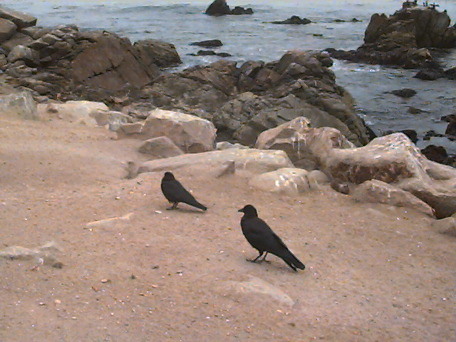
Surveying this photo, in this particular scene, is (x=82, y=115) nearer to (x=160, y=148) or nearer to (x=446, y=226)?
(x=160, y=148)

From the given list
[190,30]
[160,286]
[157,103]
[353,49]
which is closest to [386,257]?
[160,286]

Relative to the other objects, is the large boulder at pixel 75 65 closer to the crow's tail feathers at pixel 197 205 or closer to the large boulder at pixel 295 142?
the large boulder at pixel 295 142

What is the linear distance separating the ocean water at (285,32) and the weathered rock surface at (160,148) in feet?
34.5

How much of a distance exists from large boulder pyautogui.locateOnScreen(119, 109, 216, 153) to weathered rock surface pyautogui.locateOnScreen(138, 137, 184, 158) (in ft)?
1.26

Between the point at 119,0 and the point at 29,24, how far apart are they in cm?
3372

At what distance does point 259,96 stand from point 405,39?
1903 cm

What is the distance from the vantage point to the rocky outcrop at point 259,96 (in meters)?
16.0

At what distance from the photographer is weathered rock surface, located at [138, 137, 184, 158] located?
10.3m

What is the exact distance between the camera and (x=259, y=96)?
18609 millimetres

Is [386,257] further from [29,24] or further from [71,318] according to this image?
[29,24]

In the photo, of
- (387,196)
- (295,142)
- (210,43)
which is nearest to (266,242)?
(387,196)

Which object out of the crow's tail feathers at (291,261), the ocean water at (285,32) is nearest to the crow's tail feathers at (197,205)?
the crow's tail feathers at (291,261)

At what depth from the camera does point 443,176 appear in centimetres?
920

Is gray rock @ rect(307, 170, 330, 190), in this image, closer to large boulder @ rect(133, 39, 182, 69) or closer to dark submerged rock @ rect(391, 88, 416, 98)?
large boulder @ rect(133, 39, 182, 69)
